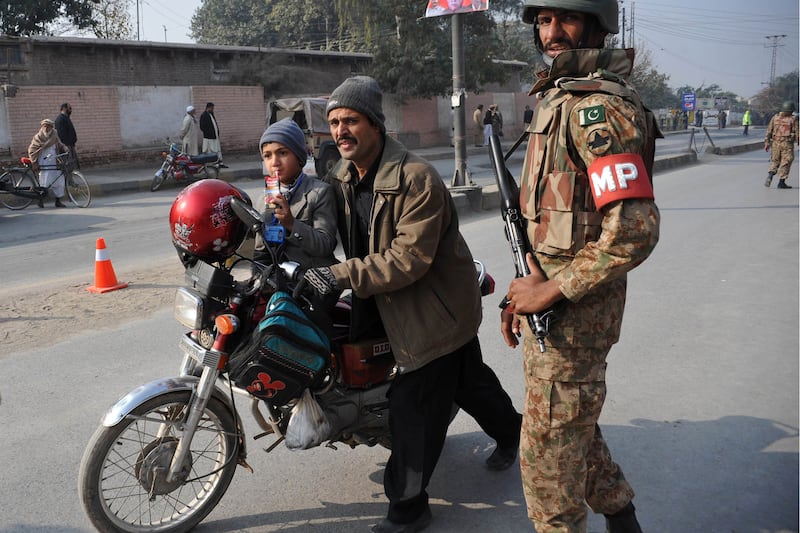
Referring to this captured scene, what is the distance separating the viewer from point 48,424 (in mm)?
3707

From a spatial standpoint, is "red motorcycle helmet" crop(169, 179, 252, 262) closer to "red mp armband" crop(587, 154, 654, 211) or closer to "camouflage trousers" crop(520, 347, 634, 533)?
"camouflage trousers" crop(520, 347, 634, 533)

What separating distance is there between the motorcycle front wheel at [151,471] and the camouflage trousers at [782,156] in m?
13.6

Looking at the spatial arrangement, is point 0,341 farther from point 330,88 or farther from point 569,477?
point 330,88

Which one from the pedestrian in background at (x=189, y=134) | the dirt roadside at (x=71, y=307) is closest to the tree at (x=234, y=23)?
the pedestrian in background at (x=189, y=134)

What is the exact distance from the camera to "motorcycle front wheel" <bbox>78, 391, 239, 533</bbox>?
2520mm

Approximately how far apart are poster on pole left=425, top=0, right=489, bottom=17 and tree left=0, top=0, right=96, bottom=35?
14.8 m

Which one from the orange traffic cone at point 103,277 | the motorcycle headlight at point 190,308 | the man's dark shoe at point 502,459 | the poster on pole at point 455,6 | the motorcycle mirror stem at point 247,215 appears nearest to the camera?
the motorcycle mirror stem at point 247,215

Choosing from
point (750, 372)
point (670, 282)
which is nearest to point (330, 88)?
point (670, 282)

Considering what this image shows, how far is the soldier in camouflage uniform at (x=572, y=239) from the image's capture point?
6.47 ft

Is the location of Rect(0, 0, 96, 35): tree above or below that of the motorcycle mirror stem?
above

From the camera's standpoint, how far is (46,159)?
12.3 m

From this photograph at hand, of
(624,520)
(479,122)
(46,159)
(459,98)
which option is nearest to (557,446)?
(624,520)

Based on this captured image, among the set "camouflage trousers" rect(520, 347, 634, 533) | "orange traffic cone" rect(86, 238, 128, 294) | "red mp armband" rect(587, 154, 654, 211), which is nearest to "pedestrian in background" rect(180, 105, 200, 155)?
"orange traffic cone" rect(86, 238, 128, 294)

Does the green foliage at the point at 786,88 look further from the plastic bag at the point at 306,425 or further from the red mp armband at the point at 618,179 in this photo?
the plastic bag at the point at 306,425
